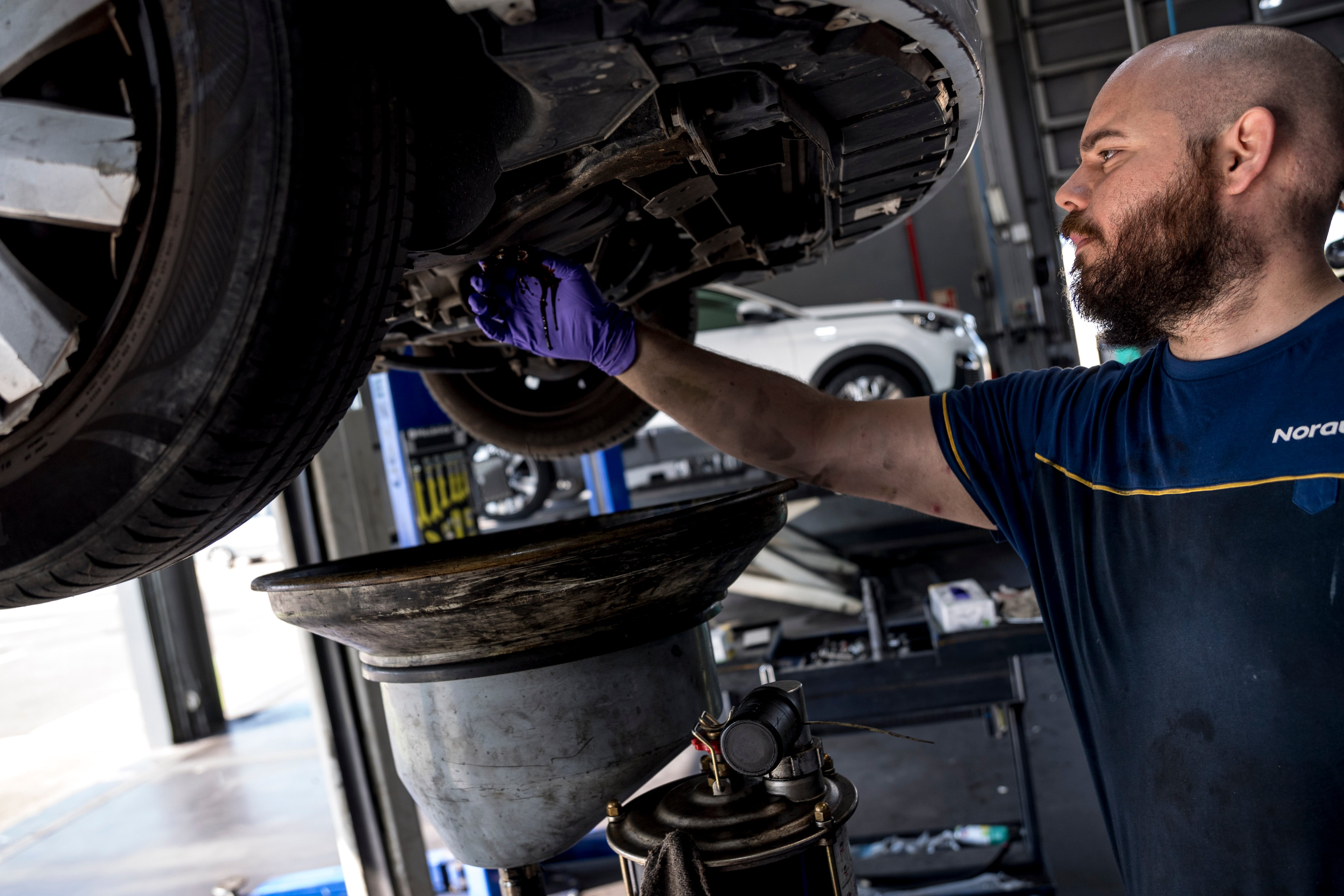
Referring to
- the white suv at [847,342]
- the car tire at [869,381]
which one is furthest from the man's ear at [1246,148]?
the car tire at [869,381]

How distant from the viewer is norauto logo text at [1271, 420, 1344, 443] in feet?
3.32

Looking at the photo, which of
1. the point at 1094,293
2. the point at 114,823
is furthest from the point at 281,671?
the point at 1094,293

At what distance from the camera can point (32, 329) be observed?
86cm

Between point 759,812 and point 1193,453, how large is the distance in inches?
26.5

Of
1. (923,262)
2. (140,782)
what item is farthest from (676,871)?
(923,262)

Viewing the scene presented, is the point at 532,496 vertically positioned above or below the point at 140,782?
above

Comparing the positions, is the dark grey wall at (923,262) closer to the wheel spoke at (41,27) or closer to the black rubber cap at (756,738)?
the black rubber cap at (756,738)

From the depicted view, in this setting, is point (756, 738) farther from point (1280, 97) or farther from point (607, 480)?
point (607, 480)

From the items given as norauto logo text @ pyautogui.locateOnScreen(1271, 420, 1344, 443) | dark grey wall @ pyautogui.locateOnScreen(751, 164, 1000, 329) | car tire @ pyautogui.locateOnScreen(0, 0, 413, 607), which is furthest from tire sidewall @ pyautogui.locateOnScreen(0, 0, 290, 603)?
dark grey wall @ pyautogui.locateOnScreen(751, 164, 1000, 329)

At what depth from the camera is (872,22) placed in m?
0.87

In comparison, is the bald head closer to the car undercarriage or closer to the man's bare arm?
the car undercarriage

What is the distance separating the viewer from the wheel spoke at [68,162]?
32.3 inches

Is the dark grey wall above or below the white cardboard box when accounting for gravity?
above

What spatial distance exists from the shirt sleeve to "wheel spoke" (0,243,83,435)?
1.09 meters
